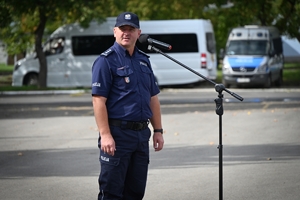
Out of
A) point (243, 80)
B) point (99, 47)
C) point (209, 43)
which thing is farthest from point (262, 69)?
point (99, 47)

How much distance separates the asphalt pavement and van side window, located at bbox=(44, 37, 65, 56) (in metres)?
13.8

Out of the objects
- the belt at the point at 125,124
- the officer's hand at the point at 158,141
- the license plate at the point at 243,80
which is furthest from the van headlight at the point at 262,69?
the belt at the point at 125,124

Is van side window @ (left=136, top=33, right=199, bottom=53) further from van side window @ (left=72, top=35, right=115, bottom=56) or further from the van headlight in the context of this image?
the van headlight

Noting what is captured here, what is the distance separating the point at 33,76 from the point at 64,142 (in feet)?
66.4

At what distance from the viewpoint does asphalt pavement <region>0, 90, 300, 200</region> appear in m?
8.56

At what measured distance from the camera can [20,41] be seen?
3950 cm

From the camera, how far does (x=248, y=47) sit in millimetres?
32125

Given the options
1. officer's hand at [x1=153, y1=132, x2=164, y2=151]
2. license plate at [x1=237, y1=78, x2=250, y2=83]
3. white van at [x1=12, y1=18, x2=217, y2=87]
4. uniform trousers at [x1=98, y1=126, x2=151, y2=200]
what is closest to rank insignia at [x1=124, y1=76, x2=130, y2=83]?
uniform trousers at [x1=98, y1=126, x2=151, y2=200]

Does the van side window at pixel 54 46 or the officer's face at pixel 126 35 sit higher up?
the officer's face at pixel 126 35

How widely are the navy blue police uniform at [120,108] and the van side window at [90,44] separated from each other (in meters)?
26.8

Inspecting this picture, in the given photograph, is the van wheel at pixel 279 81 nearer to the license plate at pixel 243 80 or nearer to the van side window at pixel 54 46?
the license plate at pixel 243 80

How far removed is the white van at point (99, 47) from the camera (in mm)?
32250

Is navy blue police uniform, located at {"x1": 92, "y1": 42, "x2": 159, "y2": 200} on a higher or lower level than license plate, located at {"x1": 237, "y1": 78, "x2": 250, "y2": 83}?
higher

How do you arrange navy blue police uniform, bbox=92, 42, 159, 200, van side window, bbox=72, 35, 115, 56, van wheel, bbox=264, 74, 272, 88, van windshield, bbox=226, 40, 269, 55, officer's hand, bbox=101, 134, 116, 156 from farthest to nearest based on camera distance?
van side window, bbox=72, 35, 115, 56 → van windshield, bbox=226, 40, 269, 55 → van wheel, bbox=264, 74, 272, 88 → navy blue police uniform, bbox=92, 42, 159, 200 → officer's hand, bbox=101, 134, 116, 156
